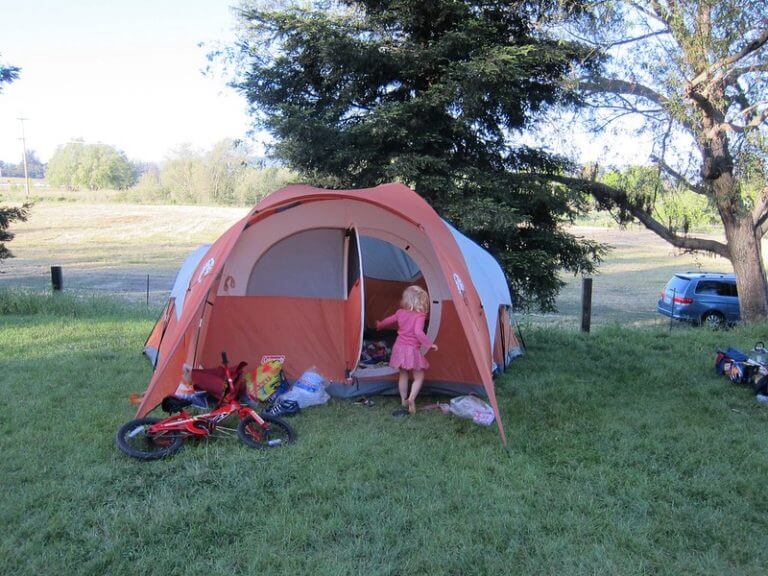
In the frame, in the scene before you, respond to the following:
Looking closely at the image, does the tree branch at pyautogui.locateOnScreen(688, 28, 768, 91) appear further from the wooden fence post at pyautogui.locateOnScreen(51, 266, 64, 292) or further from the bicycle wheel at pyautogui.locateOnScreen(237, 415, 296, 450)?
the wooden fence post at pyautogui.locateOnScreen(51, 266, 64, 292)


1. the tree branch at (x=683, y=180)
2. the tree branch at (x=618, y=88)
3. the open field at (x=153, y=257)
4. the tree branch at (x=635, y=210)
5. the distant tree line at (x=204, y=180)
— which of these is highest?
the distant tree line at (x=204, y=180)

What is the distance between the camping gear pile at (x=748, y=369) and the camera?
6.12 metres

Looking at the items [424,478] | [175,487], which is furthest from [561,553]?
[175,487]

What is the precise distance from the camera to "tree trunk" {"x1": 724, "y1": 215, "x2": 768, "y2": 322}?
11023 mm

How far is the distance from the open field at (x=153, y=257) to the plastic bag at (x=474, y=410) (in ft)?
19.7

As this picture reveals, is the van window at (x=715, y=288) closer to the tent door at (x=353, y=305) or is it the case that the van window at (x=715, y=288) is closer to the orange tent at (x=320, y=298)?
the orange tent at (x=320, y=298)

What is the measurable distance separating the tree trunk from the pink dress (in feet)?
26.2

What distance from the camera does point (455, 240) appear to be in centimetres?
588

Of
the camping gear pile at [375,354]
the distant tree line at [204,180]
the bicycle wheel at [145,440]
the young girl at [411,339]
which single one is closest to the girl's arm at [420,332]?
the young girl at [411,339]

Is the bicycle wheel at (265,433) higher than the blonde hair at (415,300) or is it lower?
lower

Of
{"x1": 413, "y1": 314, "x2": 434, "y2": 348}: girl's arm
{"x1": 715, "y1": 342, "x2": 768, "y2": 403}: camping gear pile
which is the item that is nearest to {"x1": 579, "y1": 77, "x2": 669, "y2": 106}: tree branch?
{"x1": 715, "y1": 342, "x2": 768, "y2": 403}: camping gear pile

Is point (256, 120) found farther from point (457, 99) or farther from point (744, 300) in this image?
point (744, 300)

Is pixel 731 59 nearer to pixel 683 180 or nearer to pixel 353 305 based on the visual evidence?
pixel 683 180

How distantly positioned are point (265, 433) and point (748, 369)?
16.1ft
